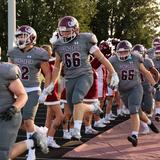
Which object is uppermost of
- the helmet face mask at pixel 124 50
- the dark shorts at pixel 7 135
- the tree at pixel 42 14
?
the tree at pixel 42 14

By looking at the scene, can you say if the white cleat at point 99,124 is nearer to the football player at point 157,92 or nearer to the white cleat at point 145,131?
the football player at point 157,92

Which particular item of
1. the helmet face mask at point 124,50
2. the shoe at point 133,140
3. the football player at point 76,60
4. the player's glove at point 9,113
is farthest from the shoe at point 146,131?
the player's glove at point 9,113

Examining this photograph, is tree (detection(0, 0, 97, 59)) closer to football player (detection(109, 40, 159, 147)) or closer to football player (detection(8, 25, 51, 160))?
football player (detection(109, 40, 159, 147))

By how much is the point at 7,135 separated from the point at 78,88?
81.7 inches

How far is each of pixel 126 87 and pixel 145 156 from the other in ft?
4.22

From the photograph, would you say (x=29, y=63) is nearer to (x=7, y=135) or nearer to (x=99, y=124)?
(x=7, y=135)

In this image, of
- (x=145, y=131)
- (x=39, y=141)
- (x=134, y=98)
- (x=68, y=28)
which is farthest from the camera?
(x=145, y=131)

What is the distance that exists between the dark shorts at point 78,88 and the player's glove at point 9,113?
2.05 m

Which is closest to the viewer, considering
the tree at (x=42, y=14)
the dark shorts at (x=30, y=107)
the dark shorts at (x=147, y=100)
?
the dark shorts at (x=30, y=107)

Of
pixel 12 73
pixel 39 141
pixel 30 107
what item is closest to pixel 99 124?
pixel 30 107

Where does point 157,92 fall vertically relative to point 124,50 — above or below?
below

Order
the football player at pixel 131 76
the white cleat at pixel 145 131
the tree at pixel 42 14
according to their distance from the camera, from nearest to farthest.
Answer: the football player at pixel 131 76
the white cleat at pixel 145 131
the tree at pixel 42 14

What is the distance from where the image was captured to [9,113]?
5266mm

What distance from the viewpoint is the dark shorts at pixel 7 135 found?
5.43m
